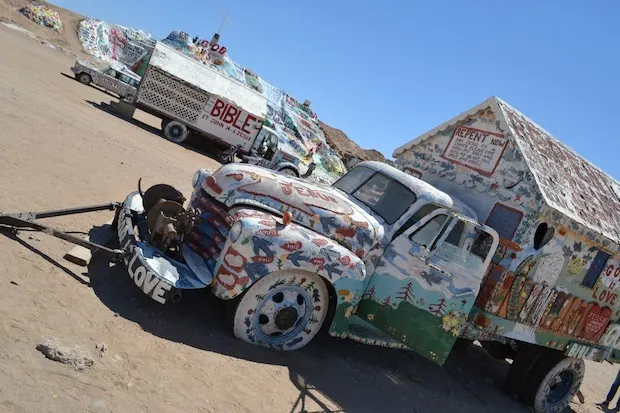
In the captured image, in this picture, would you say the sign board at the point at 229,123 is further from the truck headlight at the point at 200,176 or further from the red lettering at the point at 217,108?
the truck headlight at the point at 200,176

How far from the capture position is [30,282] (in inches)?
187

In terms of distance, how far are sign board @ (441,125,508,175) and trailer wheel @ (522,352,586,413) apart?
319 cm

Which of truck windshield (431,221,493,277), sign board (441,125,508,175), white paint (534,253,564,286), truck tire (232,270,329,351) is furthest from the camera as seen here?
sign board (441,125,508,175)

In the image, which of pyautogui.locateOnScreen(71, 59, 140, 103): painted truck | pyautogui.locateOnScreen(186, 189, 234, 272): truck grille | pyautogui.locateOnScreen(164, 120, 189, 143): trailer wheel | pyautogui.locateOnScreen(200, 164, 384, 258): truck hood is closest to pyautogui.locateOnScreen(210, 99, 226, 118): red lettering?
pyautogui.locateOnScreen(164, 120, 189, 143): trailer wheel

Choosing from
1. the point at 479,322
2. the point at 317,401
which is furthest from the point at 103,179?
the point at 479,322

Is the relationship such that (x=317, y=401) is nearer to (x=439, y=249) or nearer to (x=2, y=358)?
(x=439, y=249)

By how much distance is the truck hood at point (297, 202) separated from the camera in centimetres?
570

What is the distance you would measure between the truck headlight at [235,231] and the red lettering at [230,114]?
641 inches

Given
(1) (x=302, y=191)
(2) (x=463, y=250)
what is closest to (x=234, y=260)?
(1) (x=302, y=191)

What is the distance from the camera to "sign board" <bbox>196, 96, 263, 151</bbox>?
67.4 feet

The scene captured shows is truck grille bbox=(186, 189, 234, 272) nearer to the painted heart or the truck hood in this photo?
the truck hood

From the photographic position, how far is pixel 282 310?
567 centimetres

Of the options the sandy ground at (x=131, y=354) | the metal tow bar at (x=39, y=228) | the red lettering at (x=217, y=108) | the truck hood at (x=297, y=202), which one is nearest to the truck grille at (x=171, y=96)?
the red lettering at (x=217, y=108)

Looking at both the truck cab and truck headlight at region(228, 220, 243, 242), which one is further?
the truck cab
